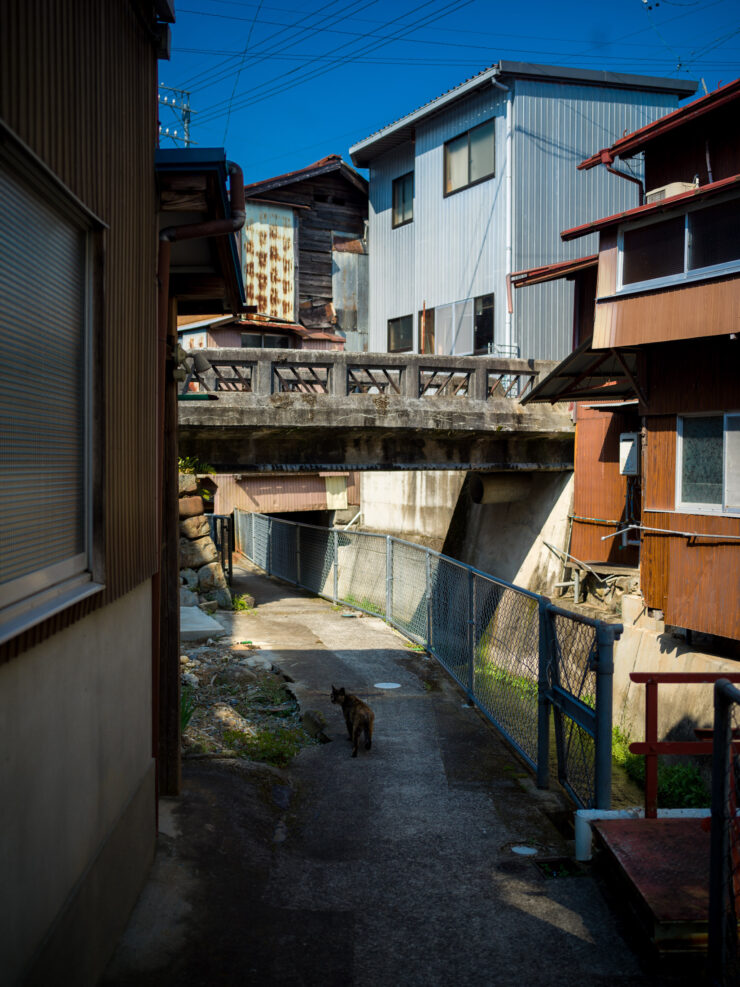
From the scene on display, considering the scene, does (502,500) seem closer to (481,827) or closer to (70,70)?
(481,827)

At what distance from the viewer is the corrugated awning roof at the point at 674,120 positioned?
12109 millimetres

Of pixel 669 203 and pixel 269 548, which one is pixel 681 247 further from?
pixel 269 548

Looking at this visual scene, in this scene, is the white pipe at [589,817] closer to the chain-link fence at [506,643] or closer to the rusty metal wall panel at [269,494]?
the chain-link fence at [506,643]

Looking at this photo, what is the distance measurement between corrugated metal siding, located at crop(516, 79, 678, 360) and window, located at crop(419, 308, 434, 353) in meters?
3.38

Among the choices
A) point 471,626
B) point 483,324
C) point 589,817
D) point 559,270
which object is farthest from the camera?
point 483,324

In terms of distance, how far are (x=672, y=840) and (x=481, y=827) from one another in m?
1.48

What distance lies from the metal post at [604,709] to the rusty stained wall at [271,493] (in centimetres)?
2109

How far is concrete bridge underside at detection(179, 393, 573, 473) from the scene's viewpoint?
1347cm

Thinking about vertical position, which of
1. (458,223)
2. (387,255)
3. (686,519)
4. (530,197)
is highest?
(530,197)

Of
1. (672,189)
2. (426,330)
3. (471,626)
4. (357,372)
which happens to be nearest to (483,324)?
(426,330)

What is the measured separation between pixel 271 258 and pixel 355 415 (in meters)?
14.2

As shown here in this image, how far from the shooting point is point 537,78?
20.3 metres

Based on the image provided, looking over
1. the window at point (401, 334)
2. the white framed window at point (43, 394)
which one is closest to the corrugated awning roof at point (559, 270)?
the window at point (401, 334)

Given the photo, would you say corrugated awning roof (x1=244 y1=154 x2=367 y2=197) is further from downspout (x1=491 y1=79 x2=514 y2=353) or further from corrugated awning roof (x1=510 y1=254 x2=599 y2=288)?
corrugated awning roof (x1=510 y1=254 x2=599 y2=288)
